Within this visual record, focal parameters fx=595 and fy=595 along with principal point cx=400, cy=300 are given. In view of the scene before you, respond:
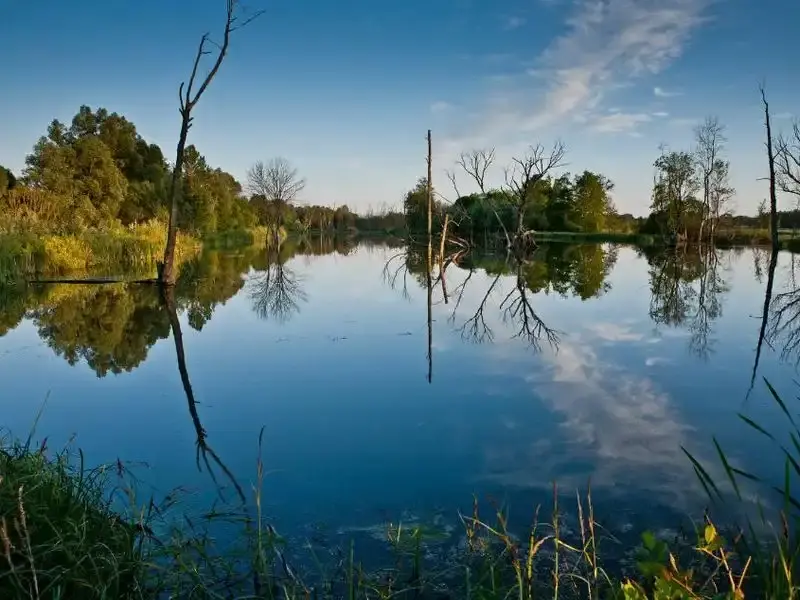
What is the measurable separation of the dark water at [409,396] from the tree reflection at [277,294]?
7.8 inches

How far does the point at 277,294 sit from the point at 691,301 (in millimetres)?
9325

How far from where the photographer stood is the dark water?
3.66 m

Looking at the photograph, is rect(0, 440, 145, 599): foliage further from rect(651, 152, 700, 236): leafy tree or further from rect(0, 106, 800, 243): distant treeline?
rect(651, 152, 700, 236): leafy tree

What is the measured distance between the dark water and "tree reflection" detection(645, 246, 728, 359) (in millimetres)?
107

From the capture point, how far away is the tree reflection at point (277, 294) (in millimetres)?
11603

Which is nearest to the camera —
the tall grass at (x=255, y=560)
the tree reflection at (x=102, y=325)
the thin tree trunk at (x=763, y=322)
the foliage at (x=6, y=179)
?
the tall grass at (x=255, y=560)

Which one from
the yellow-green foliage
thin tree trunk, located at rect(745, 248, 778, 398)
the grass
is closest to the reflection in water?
the grass

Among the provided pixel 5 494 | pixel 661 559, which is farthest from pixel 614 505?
pixel 5 494

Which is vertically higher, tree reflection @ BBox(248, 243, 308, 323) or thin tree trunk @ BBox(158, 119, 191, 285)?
thin tree trunk @ BBox(158, 119, 191, 285)

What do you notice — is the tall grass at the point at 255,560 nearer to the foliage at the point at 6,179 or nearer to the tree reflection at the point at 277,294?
the tree reflection at the point at 277,294

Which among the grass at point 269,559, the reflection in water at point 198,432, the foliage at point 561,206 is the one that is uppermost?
the foliage at point 561,206

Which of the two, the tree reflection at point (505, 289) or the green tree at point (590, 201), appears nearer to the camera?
the tree reflection at point (505, 289)

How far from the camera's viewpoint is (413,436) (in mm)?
4531

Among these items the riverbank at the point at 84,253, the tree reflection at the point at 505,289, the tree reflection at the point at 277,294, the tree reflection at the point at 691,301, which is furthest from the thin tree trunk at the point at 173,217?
the tree reflection at the point at 691,301
